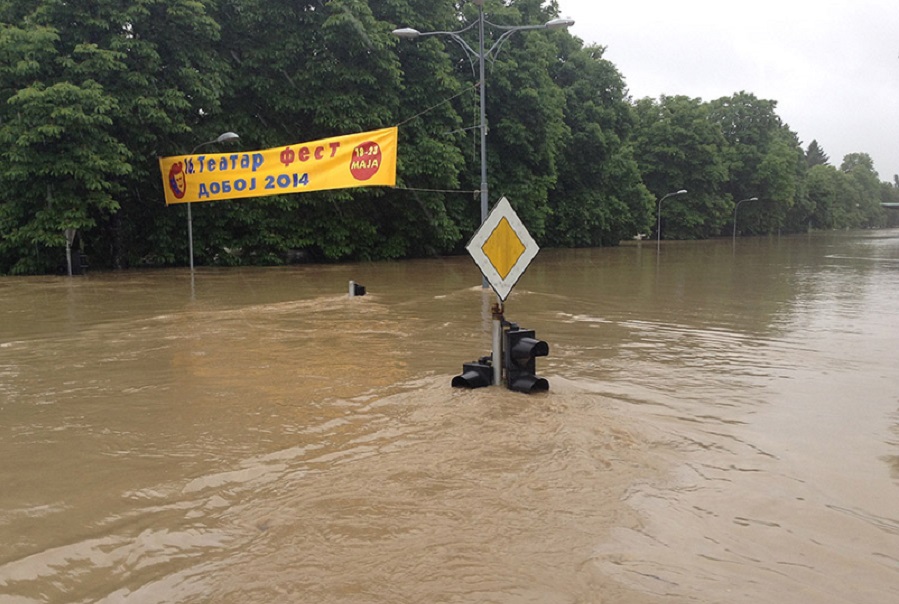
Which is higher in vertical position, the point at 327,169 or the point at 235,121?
the point at 235,121

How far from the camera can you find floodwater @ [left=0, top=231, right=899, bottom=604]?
136 inches

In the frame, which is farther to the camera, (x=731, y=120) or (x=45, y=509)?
(x=731, y=120)

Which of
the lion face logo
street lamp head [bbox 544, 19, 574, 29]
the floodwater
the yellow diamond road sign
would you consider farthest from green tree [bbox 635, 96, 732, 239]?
the yellow diamond road sign

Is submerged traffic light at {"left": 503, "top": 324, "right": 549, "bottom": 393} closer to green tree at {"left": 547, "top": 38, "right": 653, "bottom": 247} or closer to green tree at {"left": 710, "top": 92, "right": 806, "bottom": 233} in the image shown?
green tree at {"left": 547, "top": 38, "right": 653, "bottom": 247}

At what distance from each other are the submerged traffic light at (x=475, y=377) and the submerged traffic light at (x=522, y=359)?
0.67ft

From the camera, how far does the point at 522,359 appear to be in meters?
6.84

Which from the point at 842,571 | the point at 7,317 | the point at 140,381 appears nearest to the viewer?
the point at 842,571

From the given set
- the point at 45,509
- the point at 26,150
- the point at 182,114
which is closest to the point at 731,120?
the point at 182,114

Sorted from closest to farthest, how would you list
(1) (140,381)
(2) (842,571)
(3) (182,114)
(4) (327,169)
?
1. (2) (842,571)
2. (1) (140,381)
3. (4) (327,169)
4. (3) (182,114)

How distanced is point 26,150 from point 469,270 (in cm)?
1653

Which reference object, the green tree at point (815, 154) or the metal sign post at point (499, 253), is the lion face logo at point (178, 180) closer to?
the metal sign post at point (499, 253)

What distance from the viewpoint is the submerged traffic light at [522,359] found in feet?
22.4

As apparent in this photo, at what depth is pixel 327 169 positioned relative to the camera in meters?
21.8

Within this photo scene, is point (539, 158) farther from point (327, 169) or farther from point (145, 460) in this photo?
point (145, 460)
